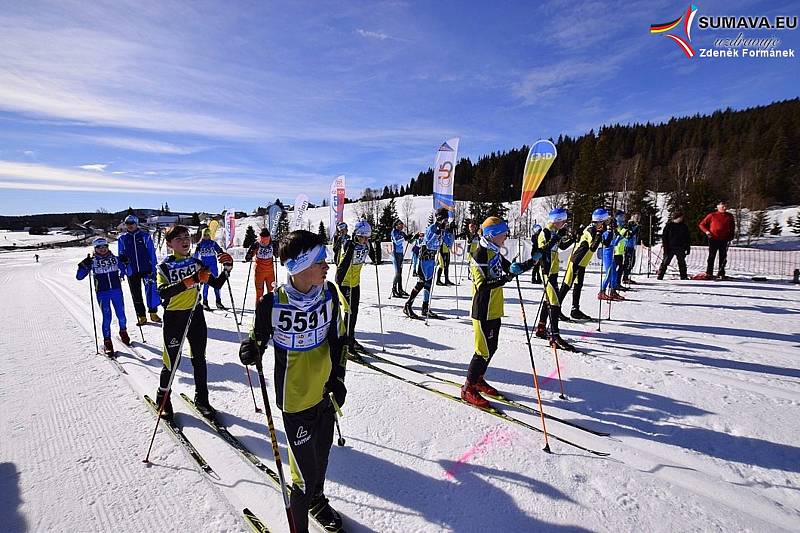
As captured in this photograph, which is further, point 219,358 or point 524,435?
point 219,358

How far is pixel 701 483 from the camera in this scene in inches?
120

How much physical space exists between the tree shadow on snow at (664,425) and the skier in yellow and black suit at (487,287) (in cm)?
131

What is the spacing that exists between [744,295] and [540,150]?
26.0 feet

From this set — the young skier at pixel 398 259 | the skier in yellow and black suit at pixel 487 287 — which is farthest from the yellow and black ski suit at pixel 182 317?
the young skier at pixel 398 259

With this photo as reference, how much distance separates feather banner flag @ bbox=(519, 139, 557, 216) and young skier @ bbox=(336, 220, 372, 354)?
11.2 ft

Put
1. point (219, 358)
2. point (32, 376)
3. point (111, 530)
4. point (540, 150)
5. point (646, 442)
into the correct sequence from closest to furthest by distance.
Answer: point (111, 530) < point (646, 442) < point (32, 376) < point (219, 358) < point (540, 150)

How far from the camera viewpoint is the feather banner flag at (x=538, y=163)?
7.48 meters

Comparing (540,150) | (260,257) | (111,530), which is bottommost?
(111,530)

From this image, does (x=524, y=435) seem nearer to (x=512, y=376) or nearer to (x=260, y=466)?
(x=512, y=376)

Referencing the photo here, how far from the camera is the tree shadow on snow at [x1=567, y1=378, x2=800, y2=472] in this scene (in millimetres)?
3381

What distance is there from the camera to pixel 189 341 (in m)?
4.25

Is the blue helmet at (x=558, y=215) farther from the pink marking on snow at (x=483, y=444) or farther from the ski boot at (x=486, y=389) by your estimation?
the pink marking on snow at (x=483, y=444)

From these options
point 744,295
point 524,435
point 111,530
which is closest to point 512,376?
point 524,435

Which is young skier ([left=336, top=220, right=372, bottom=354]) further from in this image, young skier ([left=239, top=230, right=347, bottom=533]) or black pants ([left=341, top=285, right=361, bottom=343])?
young skier ([left=239, top=230, right=347, bottom=533])
